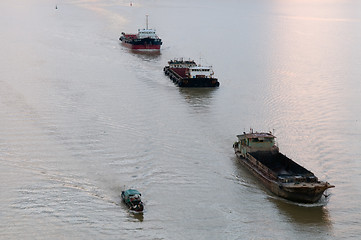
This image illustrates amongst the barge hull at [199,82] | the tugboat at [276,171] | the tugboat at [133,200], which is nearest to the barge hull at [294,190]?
the tugboat at [276,171]

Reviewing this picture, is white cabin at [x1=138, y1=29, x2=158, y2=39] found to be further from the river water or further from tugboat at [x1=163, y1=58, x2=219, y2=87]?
tugboat at [x1=163, y1=58, x2=219, y2=87]

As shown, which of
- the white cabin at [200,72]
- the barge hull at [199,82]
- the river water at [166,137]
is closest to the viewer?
the river water at [166,137]

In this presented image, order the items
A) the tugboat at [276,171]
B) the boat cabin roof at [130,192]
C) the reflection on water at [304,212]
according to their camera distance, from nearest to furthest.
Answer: the boat cabin roof at [130,192]
the reflection on water at [304,212]
the tugboat at [276,171]

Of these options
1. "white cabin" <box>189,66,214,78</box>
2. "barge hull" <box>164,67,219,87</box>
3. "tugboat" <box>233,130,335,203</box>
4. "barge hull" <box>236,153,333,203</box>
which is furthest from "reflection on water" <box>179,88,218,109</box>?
"barge hull" <box>236,153,333,203</box>

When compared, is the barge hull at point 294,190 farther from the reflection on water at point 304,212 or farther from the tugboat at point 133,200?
the tugboat at point 133,200

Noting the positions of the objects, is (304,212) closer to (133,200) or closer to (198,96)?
(133,200)

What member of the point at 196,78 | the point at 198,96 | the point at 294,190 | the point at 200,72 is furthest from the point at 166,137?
the point at 200,72
